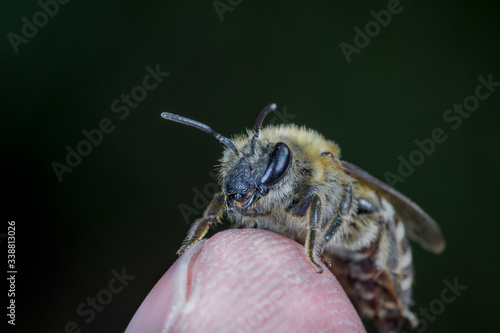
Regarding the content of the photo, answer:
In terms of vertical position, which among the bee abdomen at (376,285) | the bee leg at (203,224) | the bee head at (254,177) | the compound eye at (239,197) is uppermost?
the bee head at (254,177)

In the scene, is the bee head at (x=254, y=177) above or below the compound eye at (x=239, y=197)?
above

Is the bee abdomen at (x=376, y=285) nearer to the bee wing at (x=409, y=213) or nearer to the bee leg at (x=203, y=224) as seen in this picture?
the bee wing at (x=409, y=213)

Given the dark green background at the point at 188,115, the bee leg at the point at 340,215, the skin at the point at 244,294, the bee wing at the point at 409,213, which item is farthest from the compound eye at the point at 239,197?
the dark green background at the point at 188,115

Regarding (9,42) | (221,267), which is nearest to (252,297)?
(221,267)

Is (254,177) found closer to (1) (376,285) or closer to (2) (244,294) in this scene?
(2) (244,294)

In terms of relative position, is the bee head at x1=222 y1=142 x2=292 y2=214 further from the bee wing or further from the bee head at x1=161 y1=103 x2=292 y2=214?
the bee wing

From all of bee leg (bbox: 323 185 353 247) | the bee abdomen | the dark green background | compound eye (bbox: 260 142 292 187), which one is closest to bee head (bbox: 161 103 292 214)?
compound eye (bbox: 260 142 292 187)

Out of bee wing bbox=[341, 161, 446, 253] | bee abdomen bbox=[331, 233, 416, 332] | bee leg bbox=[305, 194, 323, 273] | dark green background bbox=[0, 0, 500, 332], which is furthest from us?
dark green background bbox=[0, 0, 500, 332]
